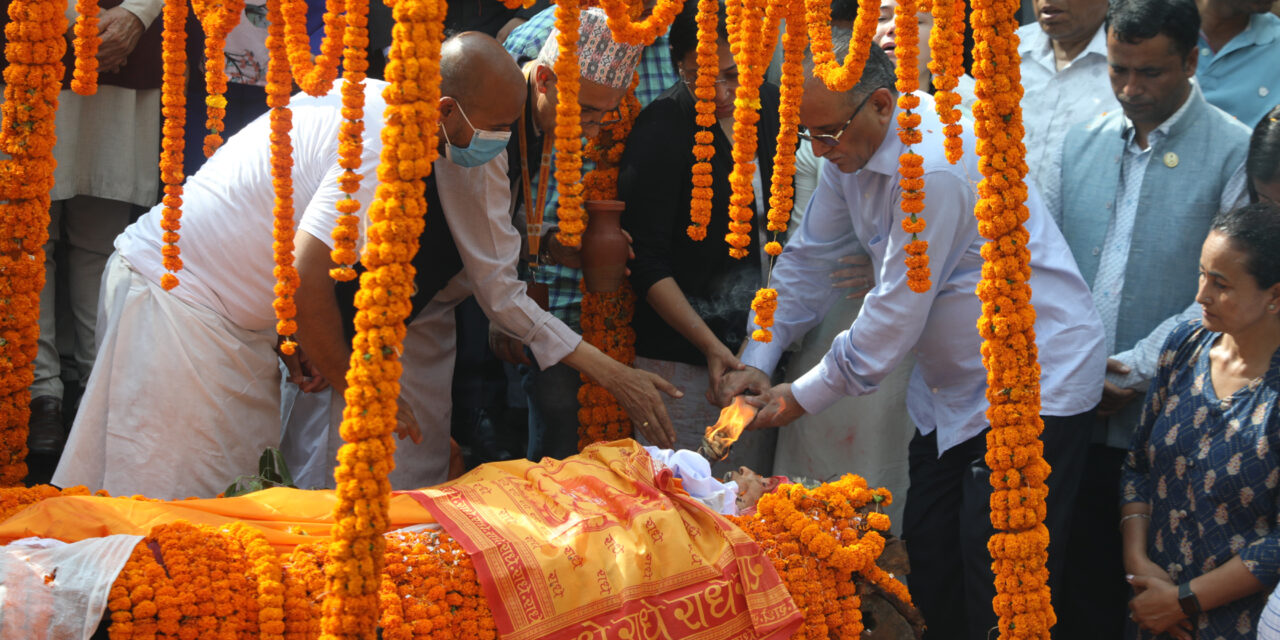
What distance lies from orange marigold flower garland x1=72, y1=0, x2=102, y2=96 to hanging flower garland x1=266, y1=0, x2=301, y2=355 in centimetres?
44

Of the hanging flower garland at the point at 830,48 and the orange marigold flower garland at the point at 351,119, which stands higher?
the hanging flower garland at the point at 830,48

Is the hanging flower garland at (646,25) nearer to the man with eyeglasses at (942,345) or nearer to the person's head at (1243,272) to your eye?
the man with eyeglasses at (942,345)

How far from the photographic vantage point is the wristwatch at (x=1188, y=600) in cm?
321

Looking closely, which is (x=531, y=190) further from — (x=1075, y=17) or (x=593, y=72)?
(x=1075, y=17)

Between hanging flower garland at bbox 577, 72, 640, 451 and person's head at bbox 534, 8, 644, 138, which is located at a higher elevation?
person's head at bbox 534, 8, 644, 138

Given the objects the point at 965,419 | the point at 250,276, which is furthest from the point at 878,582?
the point at 250,276

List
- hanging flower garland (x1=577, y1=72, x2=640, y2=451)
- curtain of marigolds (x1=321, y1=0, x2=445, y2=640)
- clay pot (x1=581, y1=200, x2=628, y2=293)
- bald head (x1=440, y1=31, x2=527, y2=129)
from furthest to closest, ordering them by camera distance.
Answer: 1. hanging flower garland (x1=577, y1=72, x2=640, y2=451)
2. clay pot (x1=581, y1=200, x2=628, y2=293)
3. bald head (x1=440, y1=31, x2=527, y2=129)
4. curtain of marigolds (x1=321, y1=0, x2=445, y2=640)

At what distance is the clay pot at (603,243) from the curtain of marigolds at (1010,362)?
5.15 feet

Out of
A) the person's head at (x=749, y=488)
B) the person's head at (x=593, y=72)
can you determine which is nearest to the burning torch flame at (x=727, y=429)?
the person's head at (x=749, y=488)

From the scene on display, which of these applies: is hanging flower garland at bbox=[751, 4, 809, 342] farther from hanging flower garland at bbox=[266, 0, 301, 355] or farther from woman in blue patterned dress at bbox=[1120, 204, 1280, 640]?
woman in blue patterned dress at bbox=[1120, 204, 1280, 640]

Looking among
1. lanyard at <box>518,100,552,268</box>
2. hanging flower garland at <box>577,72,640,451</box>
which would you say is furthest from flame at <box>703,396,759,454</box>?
lanyard at <box>518,100,552,268</box>

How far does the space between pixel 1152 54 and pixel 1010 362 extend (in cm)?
187

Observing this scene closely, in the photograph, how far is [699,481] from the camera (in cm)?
325

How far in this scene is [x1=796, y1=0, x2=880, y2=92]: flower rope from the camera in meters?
2.63
